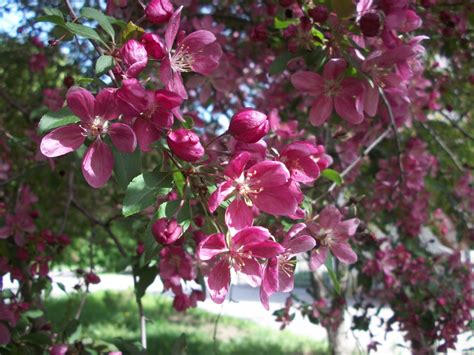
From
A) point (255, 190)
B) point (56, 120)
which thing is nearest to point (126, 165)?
point (56, 120)

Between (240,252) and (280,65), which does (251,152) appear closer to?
(240,252)

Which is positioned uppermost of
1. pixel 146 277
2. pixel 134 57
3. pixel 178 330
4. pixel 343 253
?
pixel 134 57

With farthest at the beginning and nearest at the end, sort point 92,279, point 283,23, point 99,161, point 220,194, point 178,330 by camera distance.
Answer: point 178,330
point 92,279
point 283,23
point 99,161
point 220,194

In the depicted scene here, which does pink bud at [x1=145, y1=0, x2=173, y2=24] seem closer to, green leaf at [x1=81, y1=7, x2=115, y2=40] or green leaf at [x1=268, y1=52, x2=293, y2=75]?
green leaf at [x1=81, y1=7, x2=115, y2=40]

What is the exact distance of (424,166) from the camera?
276 cm

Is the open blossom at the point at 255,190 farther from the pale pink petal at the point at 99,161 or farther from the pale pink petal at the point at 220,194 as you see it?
the pale pink petal at the point at 99,161

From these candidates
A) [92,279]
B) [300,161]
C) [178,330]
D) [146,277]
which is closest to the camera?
[300,161]

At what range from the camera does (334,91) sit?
139 centimetres

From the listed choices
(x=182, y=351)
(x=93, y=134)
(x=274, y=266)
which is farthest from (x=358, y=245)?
(x=93, y=134)

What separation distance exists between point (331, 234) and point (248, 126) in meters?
0.52

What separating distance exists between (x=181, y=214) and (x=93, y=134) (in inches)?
8.7

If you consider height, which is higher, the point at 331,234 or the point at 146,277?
the point at 331,234

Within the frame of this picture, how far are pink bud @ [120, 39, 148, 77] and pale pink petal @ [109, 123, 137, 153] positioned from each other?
93 mm

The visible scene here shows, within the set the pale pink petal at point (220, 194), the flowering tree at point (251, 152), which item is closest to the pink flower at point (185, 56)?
the flowering tree at point (251, 152)
